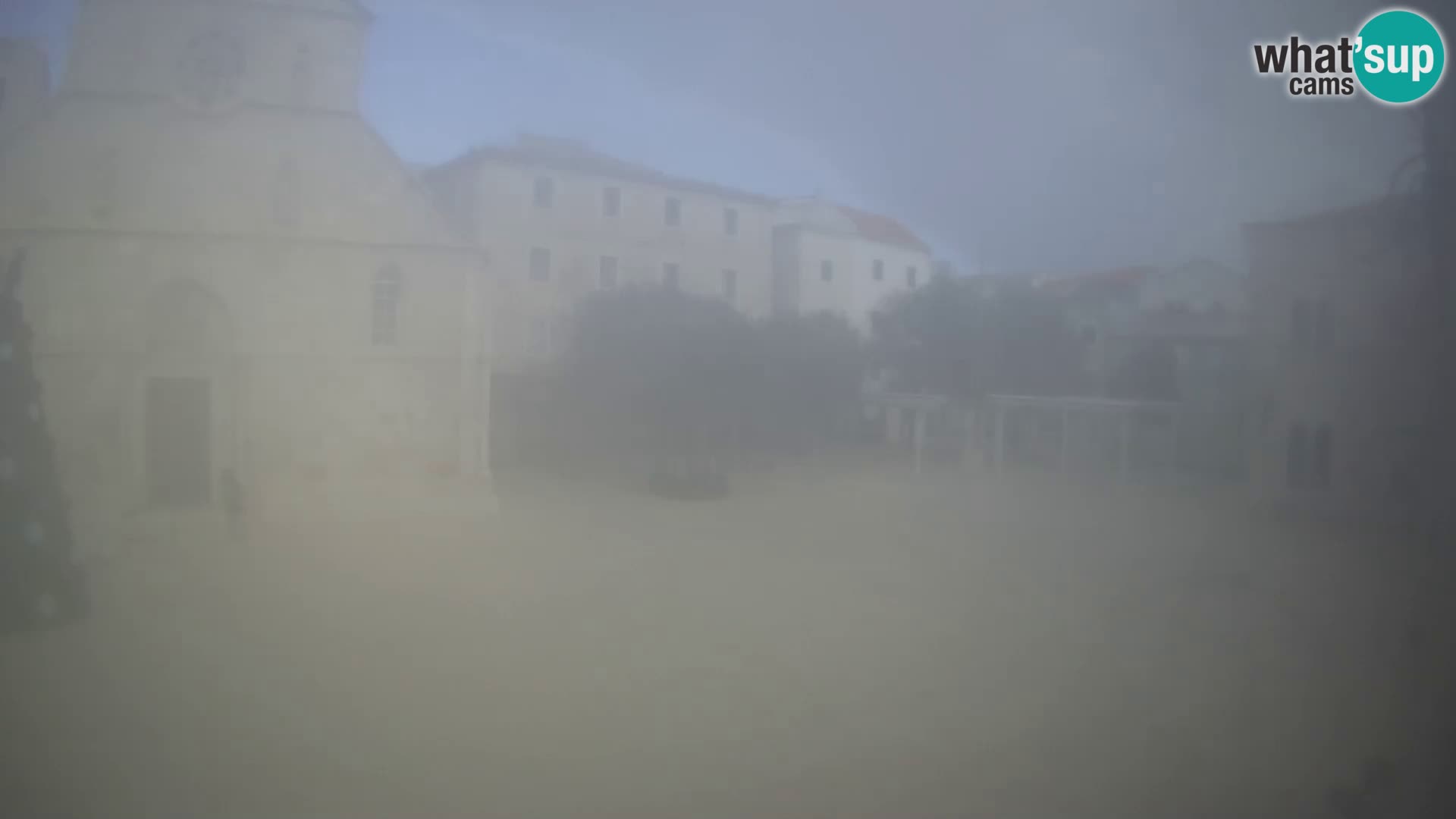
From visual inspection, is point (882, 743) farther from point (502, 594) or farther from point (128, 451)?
point (128, 451)

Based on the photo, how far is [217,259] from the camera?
4.17 metres

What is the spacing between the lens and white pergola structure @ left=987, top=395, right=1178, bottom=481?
532cm

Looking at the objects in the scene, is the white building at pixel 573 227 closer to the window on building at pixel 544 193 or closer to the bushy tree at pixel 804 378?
the window on building at pixel 544 193

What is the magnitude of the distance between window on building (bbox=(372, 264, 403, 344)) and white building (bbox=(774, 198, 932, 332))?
243cm

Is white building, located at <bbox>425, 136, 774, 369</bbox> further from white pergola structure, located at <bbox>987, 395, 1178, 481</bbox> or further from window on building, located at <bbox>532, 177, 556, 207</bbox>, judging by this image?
white pergola structure, located at <bbox>987, 395, 1178, 481</bbox>

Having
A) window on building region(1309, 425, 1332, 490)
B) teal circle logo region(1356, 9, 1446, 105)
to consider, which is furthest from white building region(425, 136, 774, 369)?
window on building region(1309, 425, 1332, 490)

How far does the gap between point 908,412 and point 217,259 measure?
177 inches

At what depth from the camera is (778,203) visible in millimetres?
5234

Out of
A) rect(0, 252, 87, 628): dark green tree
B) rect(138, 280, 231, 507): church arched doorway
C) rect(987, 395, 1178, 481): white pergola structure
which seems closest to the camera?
rect(0, 252, 87, 628): dark green tree

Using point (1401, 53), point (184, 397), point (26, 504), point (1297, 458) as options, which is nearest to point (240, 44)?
point (184, 397)

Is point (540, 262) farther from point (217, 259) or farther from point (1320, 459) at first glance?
point (1320, 459)

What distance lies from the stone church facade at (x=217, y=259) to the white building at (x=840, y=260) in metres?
2.38

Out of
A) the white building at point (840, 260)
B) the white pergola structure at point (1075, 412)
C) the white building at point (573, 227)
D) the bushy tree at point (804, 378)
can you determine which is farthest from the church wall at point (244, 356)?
the white pergola structure at point (1075, 412)

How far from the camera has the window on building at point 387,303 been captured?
455 cm
